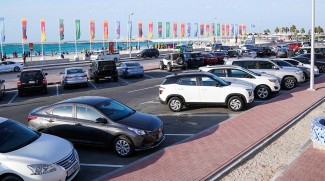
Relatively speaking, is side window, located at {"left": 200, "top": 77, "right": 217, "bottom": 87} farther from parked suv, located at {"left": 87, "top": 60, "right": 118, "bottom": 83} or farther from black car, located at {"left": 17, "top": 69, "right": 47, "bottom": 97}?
parked suv, located at {"left": 87, "top": 60, "right": 118, "bottom": 83}

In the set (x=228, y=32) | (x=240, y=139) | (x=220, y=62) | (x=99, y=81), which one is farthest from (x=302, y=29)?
(x=240, y=139)

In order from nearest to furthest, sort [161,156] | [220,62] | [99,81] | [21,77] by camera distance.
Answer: [161,156] < [21,77] < [99,81] < [220,62]

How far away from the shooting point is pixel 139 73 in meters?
31.9

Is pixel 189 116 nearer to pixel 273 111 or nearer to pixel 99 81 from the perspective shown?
pixel 273 111

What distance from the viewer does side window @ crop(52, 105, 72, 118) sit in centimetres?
1096

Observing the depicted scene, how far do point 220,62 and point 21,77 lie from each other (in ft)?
74.5

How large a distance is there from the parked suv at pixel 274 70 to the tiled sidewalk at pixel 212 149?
5497mm

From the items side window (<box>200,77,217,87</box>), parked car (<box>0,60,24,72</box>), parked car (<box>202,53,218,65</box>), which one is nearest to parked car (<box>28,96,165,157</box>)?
side window (<box>200,77,217,87</box>)

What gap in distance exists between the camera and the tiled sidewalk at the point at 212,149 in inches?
332

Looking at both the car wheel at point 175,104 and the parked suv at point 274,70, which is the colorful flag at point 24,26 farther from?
the car wheel at point 175,104

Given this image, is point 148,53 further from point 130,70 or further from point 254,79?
point 254,79

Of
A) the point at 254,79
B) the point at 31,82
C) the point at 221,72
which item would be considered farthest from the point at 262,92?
the point at 31,82

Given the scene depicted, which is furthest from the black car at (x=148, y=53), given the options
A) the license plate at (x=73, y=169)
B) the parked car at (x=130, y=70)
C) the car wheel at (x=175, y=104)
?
the license plate at (x=73, y=169)

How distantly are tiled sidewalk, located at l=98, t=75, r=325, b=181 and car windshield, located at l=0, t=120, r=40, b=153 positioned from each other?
1968 millimetres
